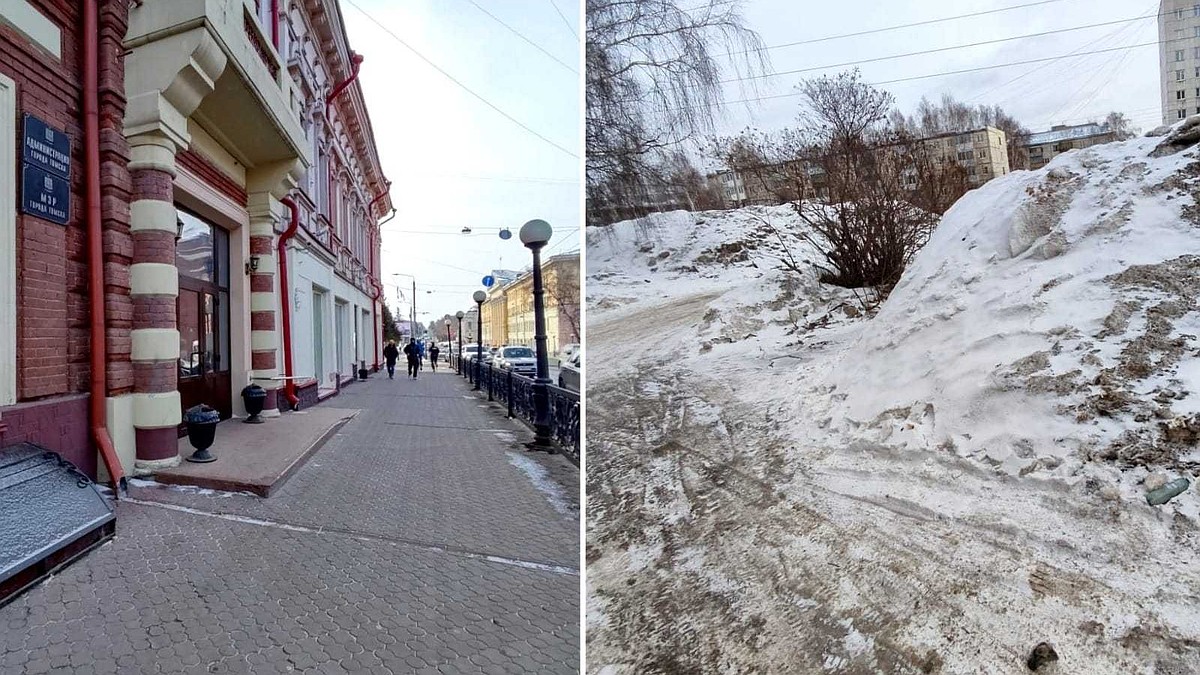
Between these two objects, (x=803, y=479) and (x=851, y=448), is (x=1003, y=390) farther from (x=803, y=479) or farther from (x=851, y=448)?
(x=803, y=479)

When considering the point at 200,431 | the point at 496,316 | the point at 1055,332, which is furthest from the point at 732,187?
the point at 496,316

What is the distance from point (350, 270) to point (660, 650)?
775 cm

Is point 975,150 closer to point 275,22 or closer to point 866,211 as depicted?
point 866,211

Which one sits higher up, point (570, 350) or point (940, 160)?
point (940, 160)

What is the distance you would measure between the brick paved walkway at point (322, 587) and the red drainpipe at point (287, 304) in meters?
2.34

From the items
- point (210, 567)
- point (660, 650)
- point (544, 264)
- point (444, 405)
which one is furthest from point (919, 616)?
point (444, 405)

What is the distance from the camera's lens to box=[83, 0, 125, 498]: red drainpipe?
2.28 metres

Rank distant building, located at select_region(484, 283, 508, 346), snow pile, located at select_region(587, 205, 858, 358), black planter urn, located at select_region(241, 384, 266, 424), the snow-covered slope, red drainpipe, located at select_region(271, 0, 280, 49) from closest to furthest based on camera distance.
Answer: the snow-covered slope, snow pile, located at select_region(587, 205, 858, 358), black planter urn, located at select_region(241, 384, 266, 424), red drainpipe, located at select_region(271, 0, 280, 49), distant building, located at select_region(484, 283, 508, 346)

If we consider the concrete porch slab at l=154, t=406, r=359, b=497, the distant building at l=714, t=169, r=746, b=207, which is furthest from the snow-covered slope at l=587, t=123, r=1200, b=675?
the concrete porch slab at l=154, t=406, r=359, b=497

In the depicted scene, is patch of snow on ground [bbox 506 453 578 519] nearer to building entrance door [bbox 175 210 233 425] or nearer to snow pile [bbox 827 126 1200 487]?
snow pile [bbox 827 126 1200 487]

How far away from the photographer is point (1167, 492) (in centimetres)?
136

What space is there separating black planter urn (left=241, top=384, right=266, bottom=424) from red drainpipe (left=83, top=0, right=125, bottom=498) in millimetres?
1666

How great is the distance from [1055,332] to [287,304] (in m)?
4.97

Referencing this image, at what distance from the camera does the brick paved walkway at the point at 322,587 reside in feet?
4.27
